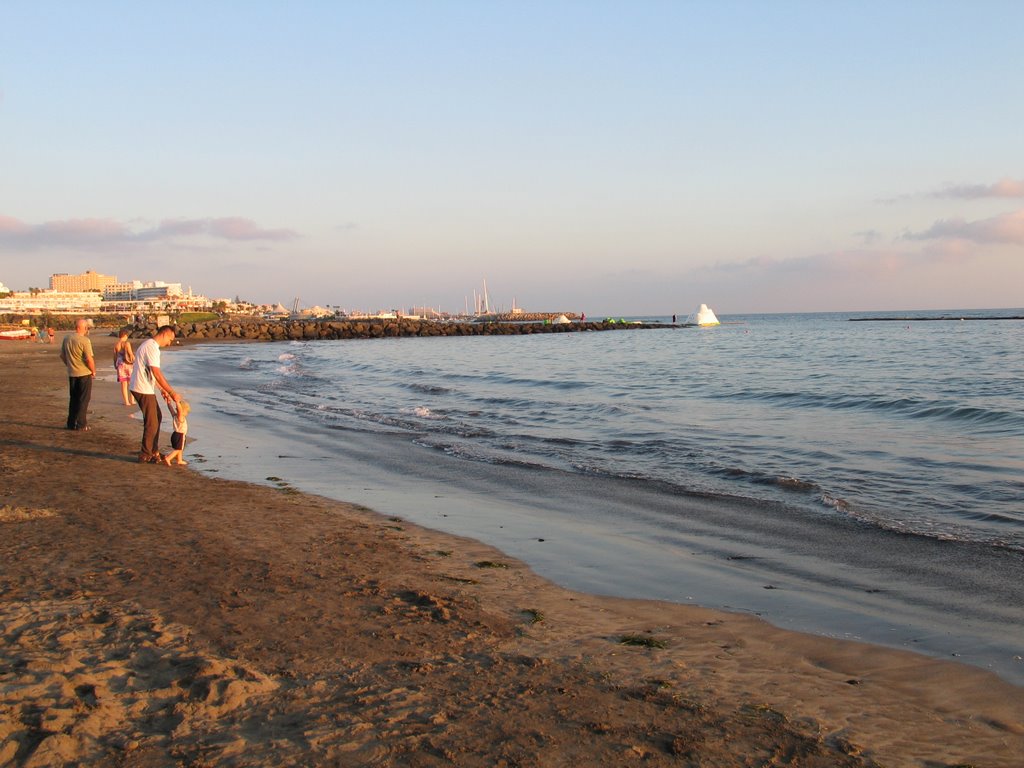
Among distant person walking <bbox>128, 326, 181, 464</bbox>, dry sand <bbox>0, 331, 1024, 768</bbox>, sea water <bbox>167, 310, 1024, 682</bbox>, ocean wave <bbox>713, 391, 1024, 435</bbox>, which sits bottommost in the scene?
sea water <bbox>167, 310, 1024, 682</bbox>

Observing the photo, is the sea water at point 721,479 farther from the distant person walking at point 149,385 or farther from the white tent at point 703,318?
the white tent at point 703,318

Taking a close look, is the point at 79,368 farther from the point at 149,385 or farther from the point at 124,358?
the point at 149,385

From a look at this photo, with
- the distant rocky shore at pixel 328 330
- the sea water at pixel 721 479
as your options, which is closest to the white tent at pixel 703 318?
the distant rocky shore at pixel 328 330

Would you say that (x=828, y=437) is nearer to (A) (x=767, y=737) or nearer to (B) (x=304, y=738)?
(A) (x=767, y=737)

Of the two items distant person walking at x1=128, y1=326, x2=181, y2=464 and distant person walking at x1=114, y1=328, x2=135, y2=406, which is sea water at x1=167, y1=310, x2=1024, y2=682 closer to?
distant person walking at x1=128, y1=326, x2=181, y2=464

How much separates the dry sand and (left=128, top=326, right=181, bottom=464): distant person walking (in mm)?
3813

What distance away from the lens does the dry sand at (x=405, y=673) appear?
10.7ft

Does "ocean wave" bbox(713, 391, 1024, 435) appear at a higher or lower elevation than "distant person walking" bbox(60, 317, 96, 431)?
lower

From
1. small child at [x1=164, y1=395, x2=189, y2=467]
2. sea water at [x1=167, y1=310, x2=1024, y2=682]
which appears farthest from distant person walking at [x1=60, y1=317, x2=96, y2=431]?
small child at [x1=164, y1=395, x2=189, y2=467]

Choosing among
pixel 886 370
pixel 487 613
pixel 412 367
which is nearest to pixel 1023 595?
pixel 487 613

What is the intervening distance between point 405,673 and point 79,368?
1091cm

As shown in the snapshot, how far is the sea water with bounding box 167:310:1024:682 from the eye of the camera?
5.90m

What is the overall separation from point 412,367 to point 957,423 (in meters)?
Result: 24.5

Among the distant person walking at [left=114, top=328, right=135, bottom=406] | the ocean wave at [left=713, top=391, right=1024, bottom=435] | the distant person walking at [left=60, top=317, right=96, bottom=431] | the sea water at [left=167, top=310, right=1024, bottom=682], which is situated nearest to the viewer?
the sea water at [left=167, top=310, right=1024, bottom=682]
